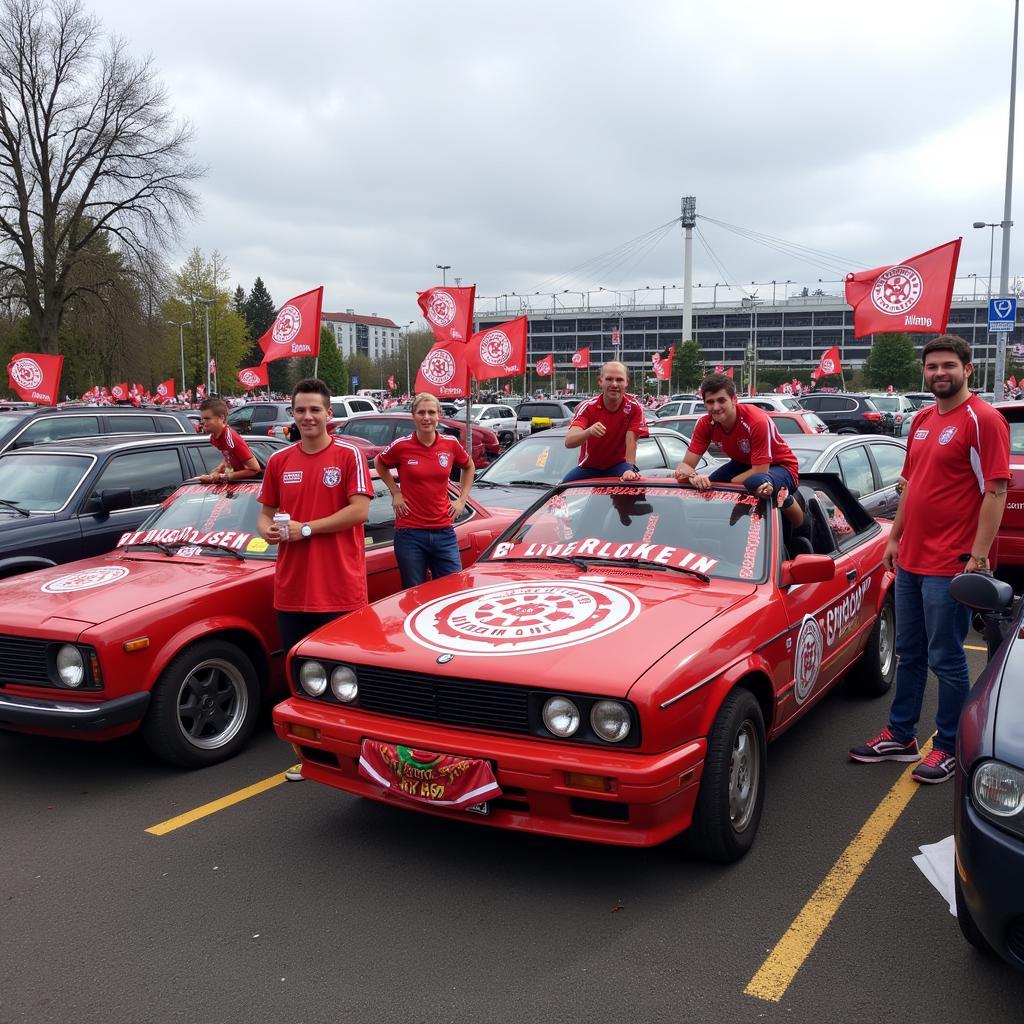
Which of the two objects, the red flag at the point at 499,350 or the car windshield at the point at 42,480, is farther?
the red flag at the point at 499,350

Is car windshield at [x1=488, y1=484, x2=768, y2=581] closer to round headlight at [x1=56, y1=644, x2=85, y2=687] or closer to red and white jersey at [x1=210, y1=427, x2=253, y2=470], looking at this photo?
round headlight at [x1=56, y1=644, x2=85, y2=687]

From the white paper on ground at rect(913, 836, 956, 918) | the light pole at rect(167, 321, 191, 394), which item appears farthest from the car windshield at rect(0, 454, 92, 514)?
the light pole at rect(167, 321, 191, 394)

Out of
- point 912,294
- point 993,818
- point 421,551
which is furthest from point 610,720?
point 912,294

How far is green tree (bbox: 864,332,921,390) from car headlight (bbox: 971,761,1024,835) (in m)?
78.1

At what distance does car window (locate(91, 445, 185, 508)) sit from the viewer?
725 centimetres

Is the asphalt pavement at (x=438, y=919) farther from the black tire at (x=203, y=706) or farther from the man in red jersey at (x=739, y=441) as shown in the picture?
the man in red jersey at (x=739, y=441)

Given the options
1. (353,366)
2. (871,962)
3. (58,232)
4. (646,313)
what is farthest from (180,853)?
(646,313)

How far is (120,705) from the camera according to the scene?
4348 mm

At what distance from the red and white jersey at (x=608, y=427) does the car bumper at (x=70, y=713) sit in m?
3.38

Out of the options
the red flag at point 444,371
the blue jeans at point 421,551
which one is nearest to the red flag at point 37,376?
the red flag at point 444,371

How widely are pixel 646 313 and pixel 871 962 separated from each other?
140880 millimetres

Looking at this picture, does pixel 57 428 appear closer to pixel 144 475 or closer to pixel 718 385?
pixel 144 475

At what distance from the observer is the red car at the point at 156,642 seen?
4.36 meters

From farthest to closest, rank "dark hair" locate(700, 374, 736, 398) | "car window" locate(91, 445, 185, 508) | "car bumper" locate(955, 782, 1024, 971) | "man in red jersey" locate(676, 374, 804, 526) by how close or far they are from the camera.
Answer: "car window" locate(91, 445, 185, 508), "dark hair" locate(700, 374, 736, 398), "man in red jersey" locate(676, 374, 804, 526), "car bumper" locate(955, 782, 1024, 971)
